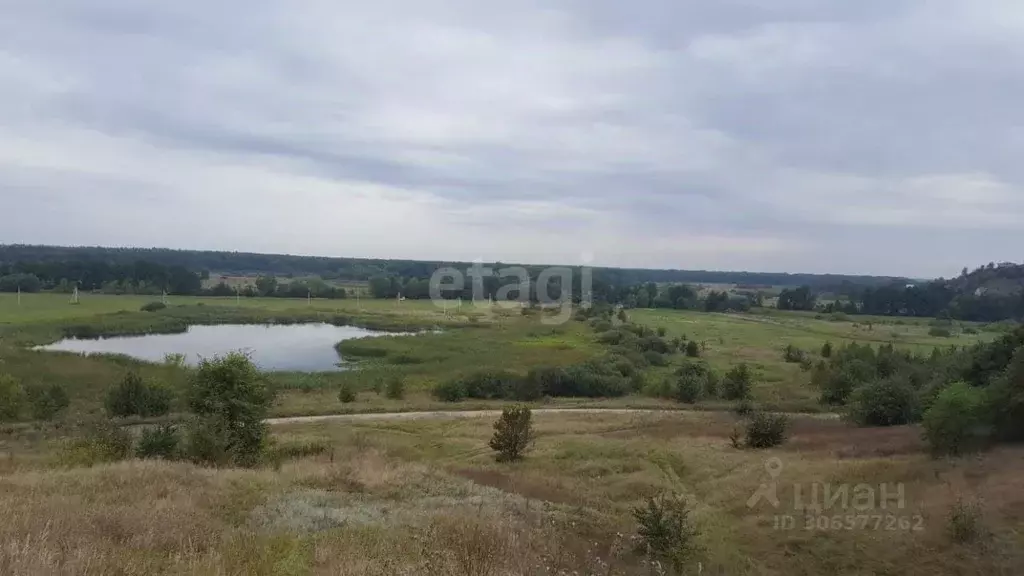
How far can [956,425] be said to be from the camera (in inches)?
776

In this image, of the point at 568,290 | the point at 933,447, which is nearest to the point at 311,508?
the point at 933,447

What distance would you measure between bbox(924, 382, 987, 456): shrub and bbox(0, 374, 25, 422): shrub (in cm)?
4058

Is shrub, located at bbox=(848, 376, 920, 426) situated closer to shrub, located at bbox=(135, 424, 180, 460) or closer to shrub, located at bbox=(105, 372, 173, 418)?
shrub, located at bbox=(135, 424, 180, 460)

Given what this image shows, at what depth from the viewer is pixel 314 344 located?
7906 cm

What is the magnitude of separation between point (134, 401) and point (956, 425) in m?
37.9

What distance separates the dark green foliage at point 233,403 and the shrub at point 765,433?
59.3 feet

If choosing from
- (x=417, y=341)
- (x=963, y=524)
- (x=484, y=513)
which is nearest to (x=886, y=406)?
(x=963, y=524)

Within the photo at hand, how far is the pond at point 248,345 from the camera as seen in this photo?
208 feet

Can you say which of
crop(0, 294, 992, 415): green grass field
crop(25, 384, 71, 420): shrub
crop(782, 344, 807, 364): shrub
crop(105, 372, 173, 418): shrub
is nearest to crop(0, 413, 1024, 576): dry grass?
crop(105, 372, 173, 418): shrub

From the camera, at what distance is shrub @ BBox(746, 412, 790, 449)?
25125 mm

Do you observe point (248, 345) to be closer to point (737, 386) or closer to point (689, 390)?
point (689, 390)

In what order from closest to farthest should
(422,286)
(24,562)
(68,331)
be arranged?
(24,562) < (68,331) < (422,286)

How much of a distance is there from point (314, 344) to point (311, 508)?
70904mm

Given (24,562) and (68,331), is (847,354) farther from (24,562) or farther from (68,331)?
(68,331)
